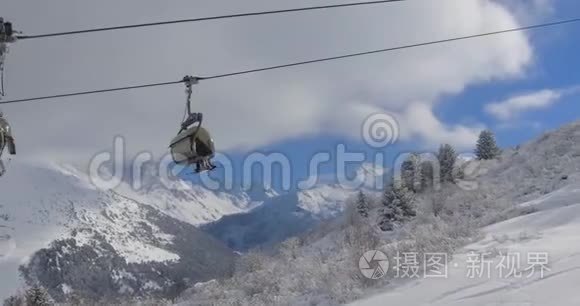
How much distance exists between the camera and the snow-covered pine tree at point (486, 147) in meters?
54.6

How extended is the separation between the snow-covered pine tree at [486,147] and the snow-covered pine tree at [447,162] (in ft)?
16.0

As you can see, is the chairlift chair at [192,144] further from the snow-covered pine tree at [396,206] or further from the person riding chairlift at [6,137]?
the snow-covered pine tree at [396,206]

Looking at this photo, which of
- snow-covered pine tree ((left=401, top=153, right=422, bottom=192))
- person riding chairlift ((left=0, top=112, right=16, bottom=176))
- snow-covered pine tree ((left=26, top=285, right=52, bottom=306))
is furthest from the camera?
snow-covered pine tree ((left=401, top=153, right=422, bottom=192))

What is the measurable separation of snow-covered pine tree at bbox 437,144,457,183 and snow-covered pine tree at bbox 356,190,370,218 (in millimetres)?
7701

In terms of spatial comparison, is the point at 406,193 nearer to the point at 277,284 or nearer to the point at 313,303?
the point at 277,284

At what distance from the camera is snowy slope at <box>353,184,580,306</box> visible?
29.7 ft

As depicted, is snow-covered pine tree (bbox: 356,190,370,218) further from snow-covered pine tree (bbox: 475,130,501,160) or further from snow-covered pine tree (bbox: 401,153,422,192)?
snow-covered pine tree (bbox: 475,130,501,160)

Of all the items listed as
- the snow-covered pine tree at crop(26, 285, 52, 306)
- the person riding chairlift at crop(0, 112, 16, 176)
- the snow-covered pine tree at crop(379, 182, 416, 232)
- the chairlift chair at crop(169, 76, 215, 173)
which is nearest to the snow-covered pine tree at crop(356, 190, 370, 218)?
the snow-covered pine tree at crop(379, 182, 416, 232)

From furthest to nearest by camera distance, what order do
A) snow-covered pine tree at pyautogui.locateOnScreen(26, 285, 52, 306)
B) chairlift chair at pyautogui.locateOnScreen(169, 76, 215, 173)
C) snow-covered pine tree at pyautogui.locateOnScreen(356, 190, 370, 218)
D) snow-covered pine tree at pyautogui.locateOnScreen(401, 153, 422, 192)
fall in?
snow-covered pine tree at pyautogui.locateOnScreen(356, 190, 370, 218) → snow-covered pine tree at pyautogui.locateOnScreen(401, 153, 422, 192) → snow-covered pine tree at pyautogui.locateOnScreen(26, 285, 52, 306) → chairlift chair at pyautogui.locateOnScreen(169, 76, 215, 173)

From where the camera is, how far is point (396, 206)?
144ft

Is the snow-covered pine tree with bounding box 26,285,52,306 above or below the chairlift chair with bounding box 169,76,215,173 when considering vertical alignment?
below

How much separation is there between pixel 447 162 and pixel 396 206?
26.9ft

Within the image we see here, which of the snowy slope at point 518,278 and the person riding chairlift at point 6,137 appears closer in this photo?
the person riding chairlift at point 6,137

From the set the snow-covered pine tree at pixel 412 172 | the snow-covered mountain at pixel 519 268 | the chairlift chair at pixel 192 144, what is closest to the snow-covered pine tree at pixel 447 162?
the snow-covered pine tree at pixel 412 172
